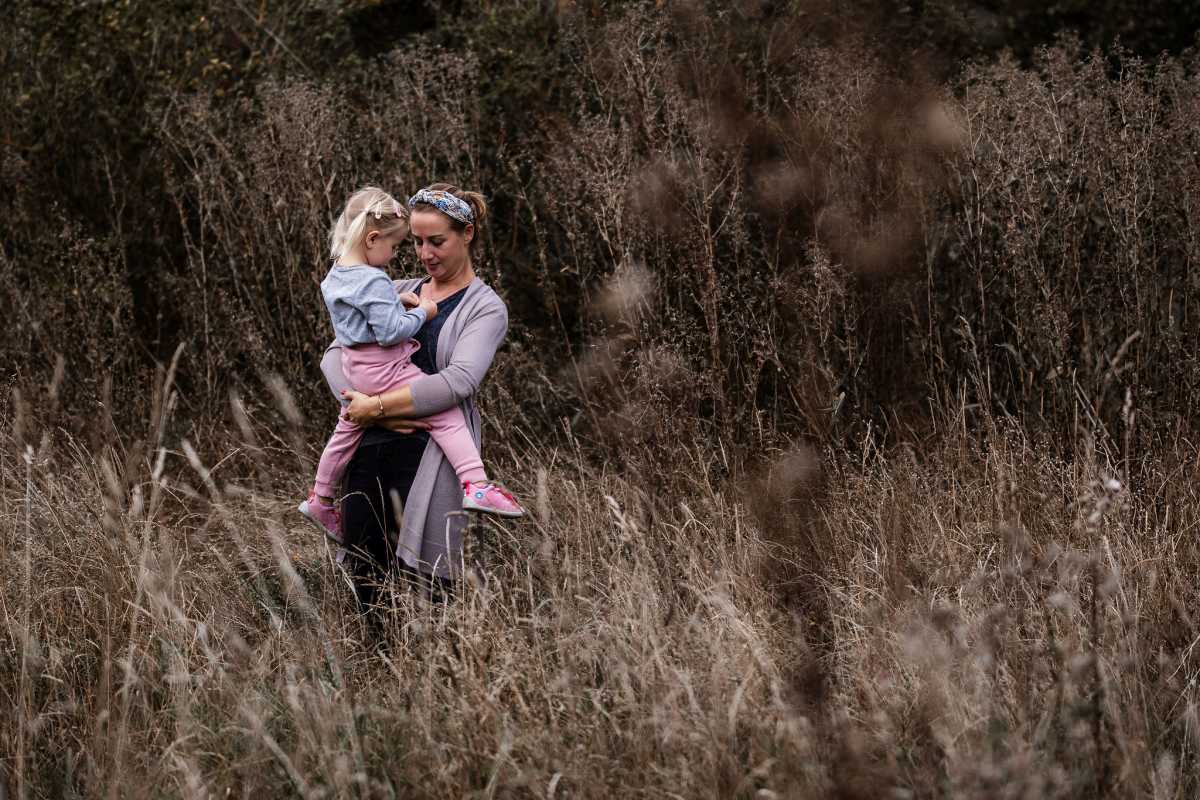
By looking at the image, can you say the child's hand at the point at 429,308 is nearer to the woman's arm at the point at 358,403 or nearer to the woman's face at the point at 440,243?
the woman's face at the point at 440,243

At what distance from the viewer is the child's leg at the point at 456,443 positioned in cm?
350

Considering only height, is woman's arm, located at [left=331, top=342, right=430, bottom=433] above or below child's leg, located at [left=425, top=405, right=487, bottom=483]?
above

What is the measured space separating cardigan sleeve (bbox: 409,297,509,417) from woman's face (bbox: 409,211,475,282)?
6.4 inches

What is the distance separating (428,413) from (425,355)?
0.25 metres

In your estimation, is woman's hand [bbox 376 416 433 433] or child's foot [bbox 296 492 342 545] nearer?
woman's hand [bbox 376 416 433 433]

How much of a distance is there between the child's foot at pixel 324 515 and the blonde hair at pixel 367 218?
0.71 m

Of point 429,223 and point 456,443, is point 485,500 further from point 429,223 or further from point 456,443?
point 429,223

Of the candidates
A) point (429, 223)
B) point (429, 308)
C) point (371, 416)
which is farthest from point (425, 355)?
point (429, 223)

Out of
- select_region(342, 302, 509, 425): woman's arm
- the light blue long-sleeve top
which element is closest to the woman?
select_region(342, 302, 509, 425): woman's arm

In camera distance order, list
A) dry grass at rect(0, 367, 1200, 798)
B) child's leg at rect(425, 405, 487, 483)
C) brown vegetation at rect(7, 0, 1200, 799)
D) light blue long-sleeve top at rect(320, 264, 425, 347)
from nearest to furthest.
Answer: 1. dry grass at rect(0, 367, 1200, 798)
2. brown vegetation at rect(7, 0, 1200, 799)
3. light blue long-sleeve top at rect(320, 264, 425, 347)
4. child's leg at rect(425, 405, 487, 483)

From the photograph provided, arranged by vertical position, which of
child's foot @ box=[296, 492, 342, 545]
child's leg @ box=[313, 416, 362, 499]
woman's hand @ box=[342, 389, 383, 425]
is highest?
woman's hand @ box=[342, 389, 383, 425]

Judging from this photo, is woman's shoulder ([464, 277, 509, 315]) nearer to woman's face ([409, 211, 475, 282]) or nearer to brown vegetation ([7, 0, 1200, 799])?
woman's face ([409, 211, 475, 282])

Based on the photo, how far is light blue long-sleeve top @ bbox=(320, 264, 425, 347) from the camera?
3.40m

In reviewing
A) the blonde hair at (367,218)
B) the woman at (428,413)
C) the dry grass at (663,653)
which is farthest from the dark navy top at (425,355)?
the dry grass at (663,653)
